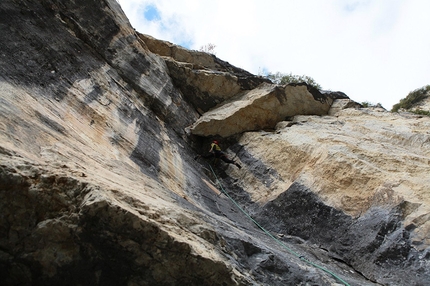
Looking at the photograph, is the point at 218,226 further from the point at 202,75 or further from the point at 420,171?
the point at 202,75

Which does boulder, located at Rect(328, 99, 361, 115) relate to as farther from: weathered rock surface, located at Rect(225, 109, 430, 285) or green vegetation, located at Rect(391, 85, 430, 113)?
green vegetation, located at Rect(391, 85, 430, 113)

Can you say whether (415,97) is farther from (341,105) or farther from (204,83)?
(204,83)

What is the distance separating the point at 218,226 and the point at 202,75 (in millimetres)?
9450

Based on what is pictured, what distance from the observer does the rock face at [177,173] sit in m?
4.00

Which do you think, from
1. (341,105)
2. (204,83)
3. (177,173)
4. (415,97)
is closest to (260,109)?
(204,83)

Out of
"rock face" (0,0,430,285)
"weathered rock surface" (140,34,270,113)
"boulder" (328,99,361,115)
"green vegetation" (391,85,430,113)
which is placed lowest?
"rock face" (0,0,430,285)

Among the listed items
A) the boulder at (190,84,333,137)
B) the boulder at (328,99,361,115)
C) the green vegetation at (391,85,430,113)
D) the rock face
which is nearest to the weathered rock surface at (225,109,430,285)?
the rock face

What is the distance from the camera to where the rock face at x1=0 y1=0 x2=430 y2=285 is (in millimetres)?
4000

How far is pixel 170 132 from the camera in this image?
1169 centimetres

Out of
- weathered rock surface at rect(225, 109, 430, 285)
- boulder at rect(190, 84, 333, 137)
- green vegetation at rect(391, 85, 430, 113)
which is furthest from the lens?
green vegetation at rect(391, 85, 430, 113)

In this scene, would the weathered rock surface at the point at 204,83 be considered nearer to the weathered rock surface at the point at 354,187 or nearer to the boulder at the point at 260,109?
the boulder at the point at 260,109

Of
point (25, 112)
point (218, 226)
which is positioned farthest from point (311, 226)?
point (25, 112)

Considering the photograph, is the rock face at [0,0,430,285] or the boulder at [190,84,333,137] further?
the boulder at [190,84,333,137]

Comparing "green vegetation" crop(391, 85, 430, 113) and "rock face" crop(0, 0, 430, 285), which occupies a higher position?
"green vegetation" crop(391, 85, 430, 113)
